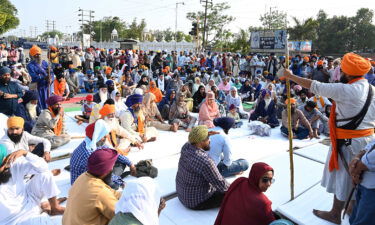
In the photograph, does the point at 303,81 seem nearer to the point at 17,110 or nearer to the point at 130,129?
the point at 130,129

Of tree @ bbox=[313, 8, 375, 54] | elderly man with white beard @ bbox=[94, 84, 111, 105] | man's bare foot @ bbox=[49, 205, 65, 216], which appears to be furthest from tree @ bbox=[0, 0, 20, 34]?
tree @ bbox=[313, 8, 375, 54]

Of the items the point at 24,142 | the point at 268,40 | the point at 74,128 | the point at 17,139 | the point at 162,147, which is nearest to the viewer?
the point at 17,139

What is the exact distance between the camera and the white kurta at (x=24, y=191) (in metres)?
2.10

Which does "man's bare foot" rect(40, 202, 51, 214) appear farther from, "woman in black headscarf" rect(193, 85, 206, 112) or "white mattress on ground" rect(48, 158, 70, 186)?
"woman in black headscarf" rect(193, 85, 206, 112)

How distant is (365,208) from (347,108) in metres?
0.75

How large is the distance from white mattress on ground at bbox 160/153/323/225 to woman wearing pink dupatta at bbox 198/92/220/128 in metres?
1.66

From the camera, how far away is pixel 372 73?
22.5 feet

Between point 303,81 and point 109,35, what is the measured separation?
5653 centimetres

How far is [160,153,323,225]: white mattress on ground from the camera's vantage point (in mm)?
2609

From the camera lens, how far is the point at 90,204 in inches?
67.4

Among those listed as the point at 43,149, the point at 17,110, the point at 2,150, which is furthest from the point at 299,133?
the point at 17,110

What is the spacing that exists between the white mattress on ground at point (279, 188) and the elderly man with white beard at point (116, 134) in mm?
1462

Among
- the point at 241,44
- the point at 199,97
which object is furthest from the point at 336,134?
the point at 241,44

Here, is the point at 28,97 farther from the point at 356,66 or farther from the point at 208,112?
the point at 356,66
